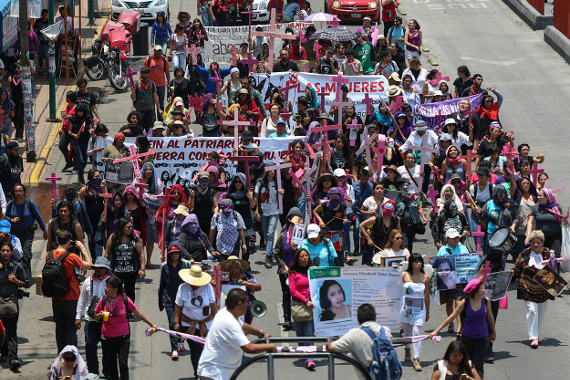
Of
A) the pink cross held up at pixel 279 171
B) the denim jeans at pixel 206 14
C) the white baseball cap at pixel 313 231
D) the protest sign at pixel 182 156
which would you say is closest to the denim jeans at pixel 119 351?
the white baseball cap at pixel 313 231

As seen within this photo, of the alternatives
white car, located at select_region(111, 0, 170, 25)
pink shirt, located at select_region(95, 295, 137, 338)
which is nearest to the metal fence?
white car, located at select_region(111, 0, 170, 25)

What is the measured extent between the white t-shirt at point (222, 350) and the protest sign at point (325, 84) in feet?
39.6

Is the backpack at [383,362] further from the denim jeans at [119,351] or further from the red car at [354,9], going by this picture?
the red car at [354,9]

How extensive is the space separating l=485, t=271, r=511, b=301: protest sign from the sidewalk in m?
8.74

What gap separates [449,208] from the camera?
575 inches

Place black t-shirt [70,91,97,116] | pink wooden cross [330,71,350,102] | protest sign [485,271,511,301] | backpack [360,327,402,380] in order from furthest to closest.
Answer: black t-shirt [70,91,97,116], pink wooden cross [330,71,350,102], protest sign [485,271,511,301], backpack [360,327,402,380]

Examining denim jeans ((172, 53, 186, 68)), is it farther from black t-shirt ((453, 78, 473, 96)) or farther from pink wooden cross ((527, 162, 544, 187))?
pink wooden cross ((527, 162, 544, 187))

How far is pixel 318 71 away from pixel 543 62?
9.69 m

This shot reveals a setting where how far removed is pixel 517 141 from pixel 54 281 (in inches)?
523

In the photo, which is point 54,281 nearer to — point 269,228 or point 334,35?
point 269,228

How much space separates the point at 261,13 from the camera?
30.7 metres

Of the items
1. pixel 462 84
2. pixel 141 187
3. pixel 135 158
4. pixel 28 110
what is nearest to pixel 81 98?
pixel 28 110

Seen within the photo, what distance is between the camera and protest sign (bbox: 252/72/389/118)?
2089cm

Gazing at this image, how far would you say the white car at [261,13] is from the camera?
30.6 meters
